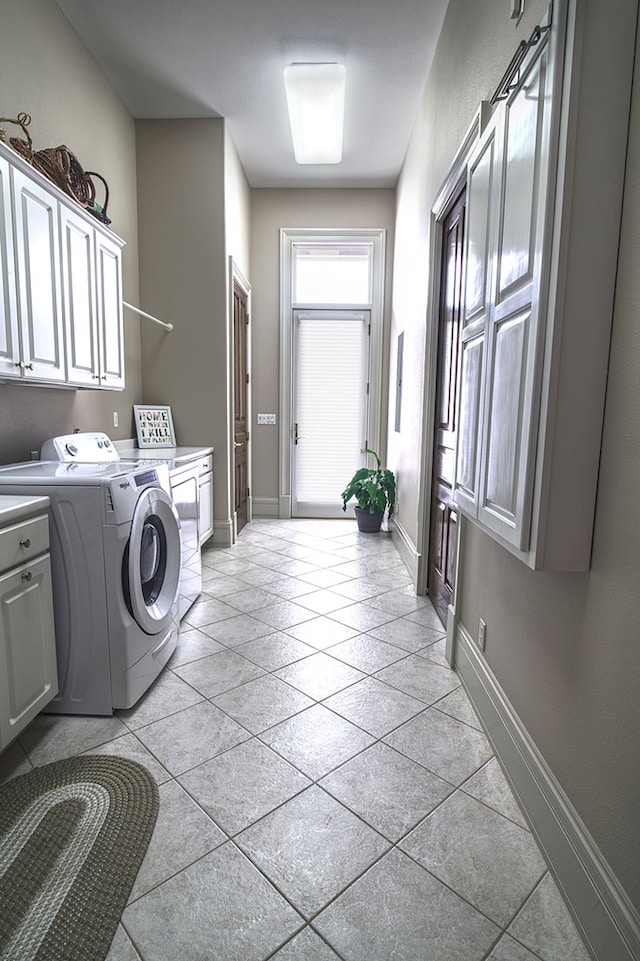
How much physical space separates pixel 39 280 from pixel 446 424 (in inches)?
83.1

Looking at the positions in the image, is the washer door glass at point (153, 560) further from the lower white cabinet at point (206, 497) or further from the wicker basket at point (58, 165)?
the wicker basket at point (58, 165)

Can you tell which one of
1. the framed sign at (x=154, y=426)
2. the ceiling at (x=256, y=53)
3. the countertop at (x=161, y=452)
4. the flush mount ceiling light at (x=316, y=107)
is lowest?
the countertop at (x=161, y=452)

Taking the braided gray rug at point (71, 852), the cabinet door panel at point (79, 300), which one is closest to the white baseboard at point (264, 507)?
the cabinet door panel at point (79, 300)

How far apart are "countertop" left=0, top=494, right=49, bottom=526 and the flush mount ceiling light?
3.19 m

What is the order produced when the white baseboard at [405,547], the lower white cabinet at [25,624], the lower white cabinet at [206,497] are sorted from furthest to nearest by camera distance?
the lower white cabinet at [206,497] < the white baseboard at [405,547] < the lower white cabinet at [25,624]

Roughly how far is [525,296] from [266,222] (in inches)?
185

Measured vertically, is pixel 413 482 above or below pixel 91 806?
above

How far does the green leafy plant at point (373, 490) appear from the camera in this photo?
15.7 feet

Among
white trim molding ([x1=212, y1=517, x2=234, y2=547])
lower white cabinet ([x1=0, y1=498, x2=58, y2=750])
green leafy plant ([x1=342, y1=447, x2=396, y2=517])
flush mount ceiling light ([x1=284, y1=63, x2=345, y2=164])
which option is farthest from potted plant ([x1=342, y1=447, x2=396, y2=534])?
lower white cabinet ([x1=0, y1=498, x2=58, y2=750])

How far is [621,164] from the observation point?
108cm

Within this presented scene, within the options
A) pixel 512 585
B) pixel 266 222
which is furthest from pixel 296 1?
pixel 512 585

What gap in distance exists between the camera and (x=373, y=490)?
187 inches

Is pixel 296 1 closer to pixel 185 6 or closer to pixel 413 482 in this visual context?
pixel 185 6

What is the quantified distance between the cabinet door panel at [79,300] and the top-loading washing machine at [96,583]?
0.65m
